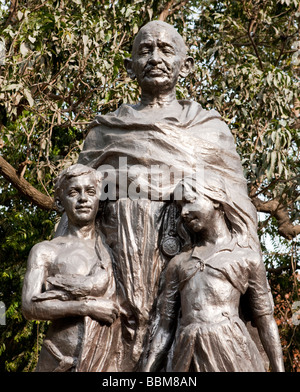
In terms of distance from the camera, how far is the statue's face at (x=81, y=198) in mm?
5391

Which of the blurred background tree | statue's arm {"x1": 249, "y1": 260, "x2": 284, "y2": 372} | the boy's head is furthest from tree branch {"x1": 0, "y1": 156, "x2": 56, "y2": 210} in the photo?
statue's arm {"x1": 249, "y1": 260, "x2": 284, "y2": 372}

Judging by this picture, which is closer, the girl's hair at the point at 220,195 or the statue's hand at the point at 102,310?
the statue's hand at the point at 102,310

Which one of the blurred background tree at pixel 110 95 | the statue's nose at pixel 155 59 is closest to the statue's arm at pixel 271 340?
the statue's nose at pixel 155 59

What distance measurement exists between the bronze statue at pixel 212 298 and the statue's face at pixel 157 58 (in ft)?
3.23

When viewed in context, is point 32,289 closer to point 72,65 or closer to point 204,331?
point 204,331

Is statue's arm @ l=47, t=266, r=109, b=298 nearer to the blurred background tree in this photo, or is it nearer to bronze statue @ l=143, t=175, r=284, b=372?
bronze statue @ l=143, t=175, r=284, b=372

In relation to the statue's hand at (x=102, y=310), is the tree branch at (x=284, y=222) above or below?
above

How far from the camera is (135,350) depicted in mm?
5227

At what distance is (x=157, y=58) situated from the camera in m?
5.88

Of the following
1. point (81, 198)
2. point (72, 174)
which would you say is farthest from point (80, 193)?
point (72, 174)

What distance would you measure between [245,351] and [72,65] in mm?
5897

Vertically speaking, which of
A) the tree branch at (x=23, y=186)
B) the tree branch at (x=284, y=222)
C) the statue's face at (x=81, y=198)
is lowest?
the statue's face at (x=81, y=198)

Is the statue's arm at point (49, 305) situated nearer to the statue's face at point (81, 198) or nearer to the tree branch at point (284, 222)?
the statue's face at point (81, 198)
